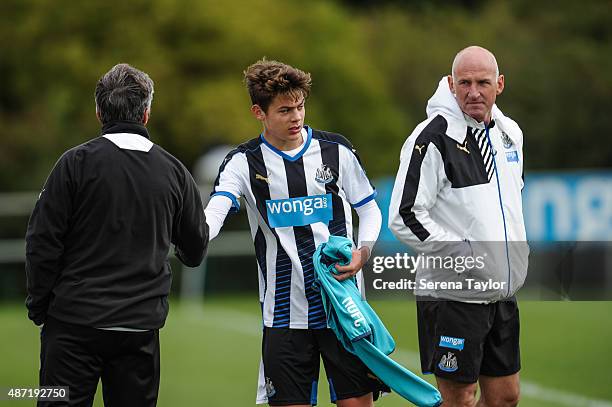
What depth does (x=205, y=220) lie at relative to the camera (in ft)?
16.2

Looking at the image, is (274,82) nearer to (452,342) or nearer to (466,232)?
(466,232)

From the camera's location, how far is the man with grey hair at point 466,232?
532cm

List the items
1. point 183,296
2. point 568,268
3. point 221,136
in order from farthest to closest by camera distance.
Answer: point 221,136 < point 183,296 < point 568,268

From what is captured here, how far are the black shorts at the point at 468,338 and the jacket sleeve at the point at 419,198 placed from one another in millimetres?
345

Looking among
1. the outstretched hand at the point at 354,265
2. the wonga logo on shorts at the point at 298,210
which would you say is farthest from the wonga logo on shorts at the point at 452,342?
the wonga logo on shorts at the point at 298,210

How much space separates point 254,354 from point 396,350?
1666mm

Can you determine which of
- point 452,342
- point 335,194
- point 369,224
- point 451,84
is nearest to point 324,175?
point 335,194

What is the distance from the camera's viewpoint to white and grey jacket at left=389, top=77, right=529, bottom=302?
17.4 feet

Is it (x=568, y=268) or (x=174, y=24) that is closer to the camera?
(x=568, y=268)

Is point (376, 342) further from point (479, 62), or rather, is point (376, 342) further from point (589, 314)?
point (589, 314)

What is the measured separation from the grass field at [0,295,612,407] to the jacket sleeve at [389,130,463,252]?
7.12ft

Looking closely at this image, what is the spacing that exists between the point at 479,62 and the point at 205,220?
160 centimetres

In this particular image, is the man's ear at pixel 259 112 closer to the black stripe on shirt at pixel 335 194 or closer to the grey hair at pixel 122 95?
the black stripe on shirt at pixel 335 194

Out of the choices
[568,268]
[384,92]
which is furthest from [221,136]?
[568,268]
